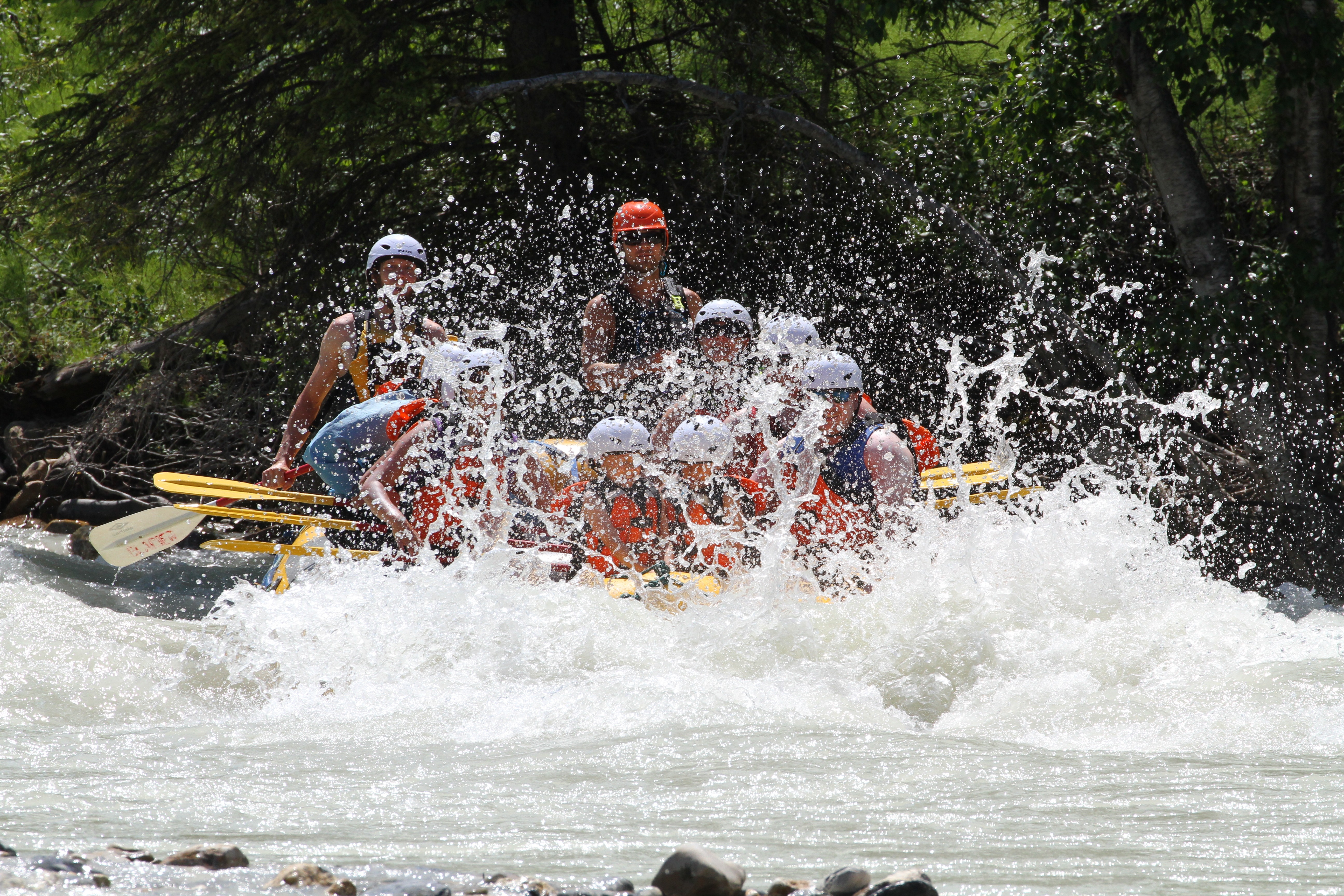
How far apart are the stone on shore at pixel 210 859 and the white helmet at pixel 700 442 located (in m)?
3.26

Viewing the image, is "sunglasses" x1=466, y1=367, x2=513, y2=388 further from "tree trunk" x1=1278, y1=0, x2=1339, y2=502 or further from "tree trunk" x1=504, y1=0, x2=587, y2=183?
"tree trunk" x1=1278, y1=0, x2=1339, y2=502

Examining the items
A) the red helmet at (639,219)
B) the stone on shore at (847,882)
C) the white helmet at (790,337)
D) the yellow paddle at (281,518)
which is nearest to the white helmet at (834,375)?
the white helmet at (790,337)

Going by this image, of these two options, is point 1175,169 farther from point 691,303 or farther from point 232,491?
point 232,491

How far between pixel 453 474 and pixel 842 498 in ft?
5.89

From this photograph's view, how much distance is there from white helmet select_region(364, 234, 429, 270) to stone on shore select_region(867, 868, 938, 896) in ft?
14.5

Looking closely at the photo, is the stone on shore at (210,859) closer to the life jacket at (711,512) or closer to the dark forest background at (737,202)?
the life jacket at (711,512)

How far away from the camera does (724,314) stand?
246 inches

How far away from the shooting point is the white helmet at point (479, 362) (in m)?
5.76

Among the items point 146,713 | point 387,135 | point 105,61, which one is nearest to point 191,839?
point 146,713

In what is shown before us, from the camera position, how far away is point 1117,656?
15.0 feet

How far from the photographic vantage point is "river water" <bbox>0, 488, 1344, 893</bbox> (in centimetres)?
269

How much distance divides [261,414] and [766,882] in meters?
8.40

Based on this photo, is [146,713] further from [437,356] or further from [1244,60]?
[1244,60]

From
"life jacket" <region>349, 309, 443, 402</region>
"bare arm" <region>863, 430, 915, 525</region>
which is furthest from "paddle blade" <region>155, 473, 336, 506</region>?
"bare arm" <region>863, 430, 915, 525</region>
